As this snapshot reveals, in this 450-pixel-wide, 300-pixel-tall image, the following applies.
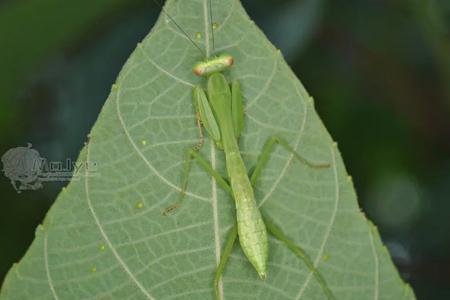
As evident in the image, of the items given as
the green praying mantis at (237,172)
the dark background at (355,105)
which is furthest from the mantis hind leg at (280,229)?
the dark background at (355,105)

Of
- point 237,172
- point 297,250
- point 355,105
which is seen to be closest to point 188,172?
point 237,172

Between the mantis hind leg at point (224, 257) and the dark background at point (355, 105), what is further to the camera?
the dark background at point (355, 105)

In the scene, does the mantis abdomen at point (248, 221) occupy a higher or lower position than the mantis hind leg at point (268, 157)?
lower

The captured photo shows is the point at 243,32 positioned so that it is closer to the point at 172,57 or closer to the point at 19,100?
the point at 172,57

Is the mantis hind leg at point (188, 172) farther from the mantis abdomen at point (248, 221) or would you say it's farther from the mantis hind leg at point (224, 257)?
the mantis hind leg at point (224, 257)

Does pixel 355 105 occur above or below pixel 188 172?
below

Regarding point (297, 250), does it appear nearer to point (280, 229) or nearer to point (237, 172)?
point (280, 229)

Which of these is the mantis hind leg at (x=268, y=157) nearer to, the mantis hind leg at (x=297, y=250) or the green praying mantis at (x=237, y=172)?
the green praying mantis at (x=237, y=172)
